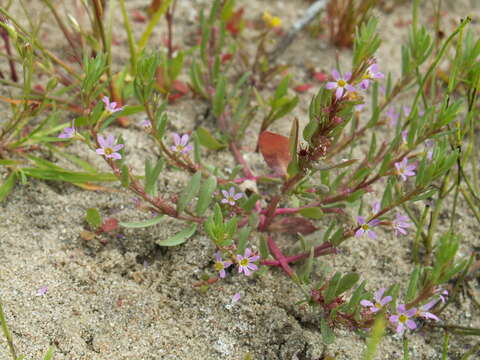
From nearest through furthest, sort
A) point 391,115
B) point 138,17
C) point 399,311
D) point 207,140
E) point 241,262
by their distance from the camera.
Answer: point 399,311, point 241,262, point 207,140, point 391,115, point 138,17

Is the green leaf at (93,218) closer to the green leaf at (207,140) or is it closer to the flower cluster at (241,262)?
the flower cluster at (241,262)

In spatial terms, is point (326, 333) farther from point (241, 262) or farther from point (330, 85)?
point (330, 85)

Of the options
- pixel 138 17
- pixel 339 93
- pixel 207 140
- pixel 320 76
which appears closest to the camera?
pixel 339 93

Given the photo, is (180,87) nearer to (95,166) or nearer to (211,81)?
(211,81)

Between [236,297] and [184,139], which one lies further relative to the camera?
[184,139]

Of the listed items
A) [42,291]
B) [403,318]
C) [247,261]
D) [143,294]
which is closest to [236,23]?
[247,261]

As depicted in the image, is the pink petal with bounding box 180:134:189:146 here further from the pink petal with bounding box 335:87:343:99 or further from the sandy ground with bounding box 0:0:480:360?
the pink petal with bounding box 335:87:343:99

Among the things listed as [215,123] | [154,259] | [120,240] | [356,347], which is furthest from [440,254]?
[215,123]

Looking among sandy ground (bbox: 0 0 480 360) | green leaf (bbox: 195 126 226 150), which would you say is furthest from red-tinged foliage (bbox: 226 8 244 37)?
sandy ground (bbox: 0 0 480 360)
